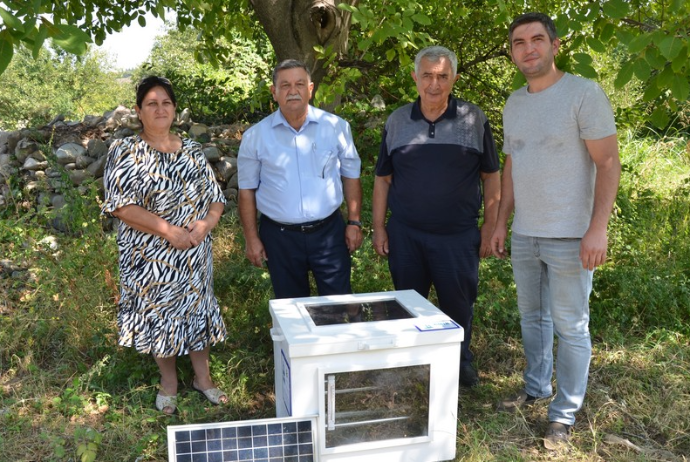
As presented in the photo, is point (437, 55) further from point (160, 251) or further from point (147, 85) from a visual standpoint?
point (160, 251)

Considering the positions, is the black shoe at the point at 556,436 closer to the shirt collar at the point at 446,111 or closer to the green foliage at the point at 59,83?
the shirt collar at the point at 446,111

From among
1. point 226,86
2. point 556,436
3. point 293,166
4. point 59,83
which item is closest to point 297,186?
point 293,166

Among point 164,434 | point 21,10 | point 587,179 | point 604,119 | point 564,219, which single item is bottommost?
point 164,434

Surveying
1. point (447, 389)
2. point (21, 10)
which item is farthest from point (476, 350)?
point (21, 10)

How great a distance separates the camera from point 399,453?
2727 mm

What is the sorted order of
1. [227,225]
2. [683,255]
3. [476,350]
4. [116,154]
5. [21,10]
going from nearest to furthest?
[21,10] < [116,154] < [476,350] < [683,255] < [227,225]

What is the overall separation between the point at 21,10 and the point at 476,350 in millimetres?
3274

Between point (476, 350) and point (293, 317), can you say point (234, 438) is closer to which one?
point (293, 317)

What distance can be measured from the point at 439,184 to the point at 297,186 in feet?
2.47

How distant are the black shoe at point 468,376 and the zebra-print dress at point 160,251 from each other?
156cm

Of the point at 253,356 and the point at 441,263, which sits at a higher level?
the point at 441,263

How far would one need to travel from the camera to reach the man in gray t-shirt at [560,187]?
274 centimetres

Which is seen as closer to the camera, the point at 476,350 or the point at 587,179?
the point at 587,179

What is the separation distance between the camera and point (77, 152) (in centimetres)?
704
